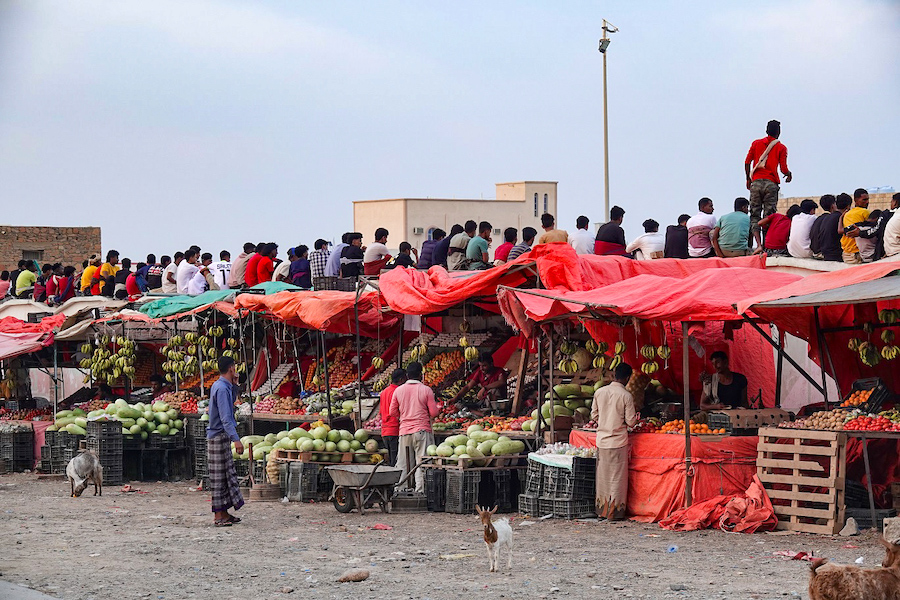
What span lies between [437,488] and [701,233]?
621 cm

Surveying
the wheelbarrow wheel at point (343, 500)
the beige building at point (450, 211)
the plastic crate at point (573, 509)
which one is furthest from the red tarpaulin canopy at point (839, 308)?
the beige building at point (450, 211)

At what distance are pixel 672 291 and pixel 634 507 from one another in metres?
2.28

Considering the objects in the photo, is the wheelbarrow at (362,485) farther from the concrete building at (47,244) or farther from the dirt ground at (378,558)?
the concrete building at (47,244)

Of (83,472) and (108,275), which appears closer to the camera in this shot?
(83,472)

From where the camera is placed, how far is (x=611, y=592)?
819 cm

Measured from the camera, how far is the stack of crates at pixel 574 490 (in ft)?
39.5

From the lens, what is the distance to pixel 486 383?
15445 mm

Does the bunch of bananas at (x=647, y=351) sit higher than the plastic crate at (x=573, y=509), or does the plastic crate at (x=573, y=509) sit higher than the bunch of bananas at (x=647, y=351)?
the bunch of bananas at (x=647, y=351)

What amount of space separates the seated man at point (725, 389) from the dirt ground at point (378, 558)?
2.07 m

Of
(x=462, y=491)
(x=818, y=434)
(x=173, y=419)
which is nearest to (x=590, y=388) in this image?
(x=462, y=491)

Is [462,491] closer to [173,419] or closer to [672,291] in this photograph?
[672,291]

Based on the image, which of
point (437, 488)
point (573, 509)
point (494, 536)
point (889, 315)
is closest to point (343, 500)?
point (437, 488)

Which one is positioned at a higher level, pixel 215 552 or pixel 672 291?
pixel 672 291

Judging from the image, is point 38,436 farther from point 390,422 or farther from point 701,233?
point 701,233
